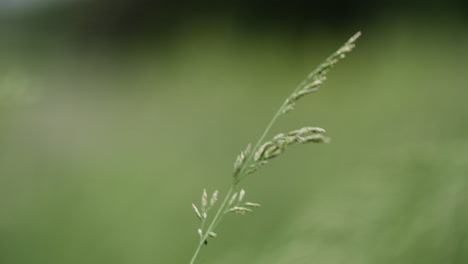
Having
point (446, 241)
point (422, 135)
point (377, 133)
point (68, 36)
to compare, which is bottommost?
point (446, 241)

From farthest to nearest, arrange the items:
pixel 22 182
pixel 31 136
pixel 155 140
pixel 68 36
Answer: pixel 68 36 → pixel 31 136 → pixel 155 140 → pixel 22 182

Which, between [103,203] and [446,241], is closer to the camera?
[446,241]

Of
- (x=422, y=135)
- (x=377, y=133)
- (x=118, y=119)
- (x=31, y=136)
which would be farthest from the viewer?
(x=31, y=136)

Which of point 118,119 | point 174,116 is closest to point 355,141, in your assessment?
point 174,116

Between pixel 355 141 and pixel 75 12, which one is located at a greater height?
pixel 75 12

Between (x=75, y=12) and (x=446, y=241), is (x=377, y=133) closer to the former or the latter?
(x=446, y=241)

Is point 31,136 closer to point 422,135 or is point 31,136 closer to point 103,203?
point 103,203
